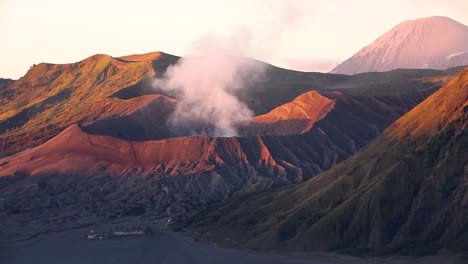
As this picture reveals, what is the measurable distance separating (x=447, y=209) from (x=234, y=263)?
160 feet

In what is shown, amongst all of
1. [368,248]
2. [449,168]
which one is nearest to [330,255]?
[368,248]

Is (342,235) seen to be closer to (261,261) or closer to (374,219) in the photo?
(374,219)

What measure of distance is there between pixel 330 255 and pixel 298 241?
47.3 feet

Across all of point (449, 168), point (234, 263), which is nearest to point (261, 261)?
point (234, 263)

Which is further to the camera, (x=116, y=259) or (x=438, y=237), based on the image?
(x=116, y=259)

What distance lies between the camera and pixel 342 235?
191 meters

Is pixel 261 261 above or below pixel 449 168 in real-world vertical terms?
below

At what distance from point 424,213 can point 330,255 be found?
2381cm

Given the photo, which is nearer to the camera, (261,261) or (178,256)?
(261,261)

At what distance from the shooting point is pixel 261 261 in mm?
183000

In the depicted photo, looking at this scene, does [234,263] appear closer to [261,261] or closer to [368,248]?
[261,261]

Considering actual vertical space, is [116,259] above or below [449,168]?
below

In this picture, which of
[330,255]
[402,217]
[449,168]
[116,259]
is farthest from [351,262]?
[116,259]

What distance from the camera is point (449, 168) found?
641 ft
